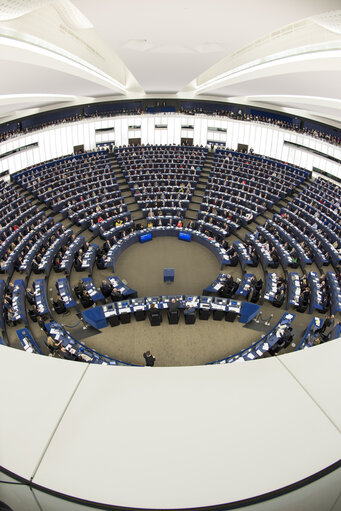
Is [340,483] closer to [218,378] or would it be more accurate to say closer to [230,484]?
[230,484]

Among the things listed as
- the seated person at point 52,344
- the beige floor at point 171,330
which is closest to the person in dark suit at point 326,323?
the beige floor at point 171,330

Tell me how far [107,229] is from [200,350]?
11130mm

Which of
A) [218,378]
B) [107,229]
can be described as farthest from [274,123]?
[218,378]

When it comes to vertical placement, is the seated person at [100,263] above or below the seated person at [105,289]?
above

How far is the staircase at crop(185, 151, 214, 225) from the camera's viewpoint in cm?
2438

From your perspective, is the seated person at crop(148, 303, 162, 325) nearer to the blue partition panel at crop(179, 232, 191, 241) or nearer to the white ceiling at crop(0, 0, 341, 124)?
the blue partition panel at crop(179, 232, 191, 241)

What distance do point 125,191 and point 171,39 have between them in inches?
636

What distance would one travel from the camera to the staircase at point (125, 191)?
24016 mm

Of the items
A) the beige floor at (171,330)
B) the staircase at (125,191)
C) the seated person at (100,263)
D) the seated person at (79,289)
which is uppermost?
the staircase at (125,191)

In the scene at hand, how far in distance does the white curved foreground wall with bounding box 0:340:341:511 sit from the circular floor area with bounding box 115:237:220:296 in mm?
14924

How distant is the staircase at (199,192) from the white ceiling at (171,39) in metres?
9.25

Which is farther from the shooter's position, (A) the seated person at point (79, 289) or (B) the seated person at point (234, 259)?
(B) the seated person at point (234, 259)

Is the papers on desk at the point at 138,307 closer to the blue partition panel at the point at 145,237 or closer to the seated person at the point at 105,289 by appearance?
the seated person at the point at 105,289

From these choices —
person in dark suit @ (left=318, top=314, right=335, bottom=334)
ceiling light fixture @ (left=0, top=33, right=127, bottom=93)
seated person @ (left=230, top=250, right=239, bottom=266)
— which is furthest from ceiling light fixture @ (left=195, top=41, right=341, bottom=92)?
person in dark suit @ (left=318, top=314, right=335, bottom=334)
